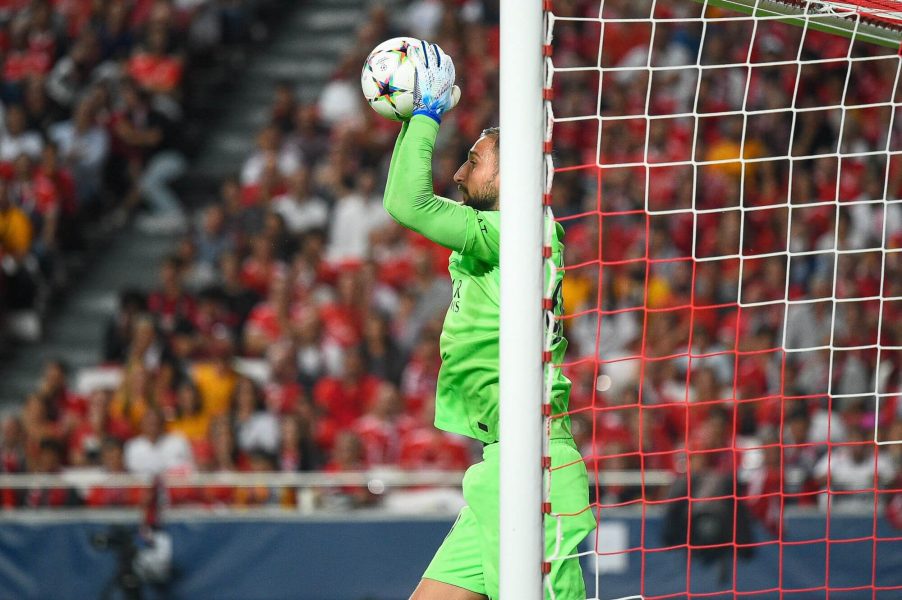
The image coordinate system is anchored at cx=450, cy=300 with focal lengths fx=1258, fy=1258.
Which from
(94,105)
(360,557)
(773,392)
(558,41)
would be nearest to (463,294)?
(360,557)

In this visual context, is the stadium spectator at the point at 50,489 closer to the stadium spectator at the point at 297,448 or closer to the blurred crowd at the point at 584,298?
the blurred crowd at the point at 584,298

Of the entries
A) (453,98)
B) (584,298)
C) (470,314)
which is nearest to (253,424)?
(584,298)

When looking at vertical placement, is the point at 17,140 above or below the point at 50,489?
above

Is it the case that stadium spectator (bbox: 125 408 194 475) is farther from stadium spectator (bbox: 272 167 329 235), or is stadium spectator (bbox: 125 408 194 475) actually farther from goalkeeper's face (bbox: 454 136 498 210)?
goalkeeper's face (bbox: 454 136 498 210)

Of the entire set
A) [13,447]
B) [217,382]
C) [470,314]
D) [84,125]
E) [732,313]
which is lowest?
[13,447]

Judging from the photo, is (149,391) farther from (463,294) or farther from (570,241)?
(463,294)

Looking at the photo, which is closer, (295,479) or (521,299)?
(521,299)

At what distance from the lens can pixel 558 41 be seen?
11.0 meters

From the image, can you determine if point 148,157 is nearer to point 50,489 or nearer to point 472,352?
point 50,489

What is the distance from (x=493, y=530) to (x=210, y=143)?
956cm

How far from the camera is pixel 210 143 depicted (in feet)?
41.1

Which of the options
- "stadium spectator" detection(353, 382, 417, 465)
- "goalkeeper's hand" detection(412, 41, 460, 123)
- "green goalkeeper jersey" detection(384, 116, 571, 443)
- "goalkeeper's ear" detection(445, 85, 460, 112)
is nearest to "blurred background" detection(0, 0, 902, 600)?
"stadium spectator" detection(353, 382, 417, 465)

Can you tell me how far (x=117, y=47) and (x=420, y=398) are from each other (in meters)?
5.69

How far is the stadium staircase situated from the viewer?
11.3m
